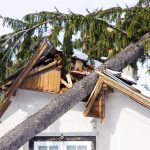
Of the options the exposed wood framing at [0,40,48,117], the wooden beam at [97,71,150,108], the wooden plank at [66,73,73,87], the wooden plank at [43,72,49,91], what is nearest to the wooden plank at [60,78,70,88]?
the wooden plank at [66,73,73,87]

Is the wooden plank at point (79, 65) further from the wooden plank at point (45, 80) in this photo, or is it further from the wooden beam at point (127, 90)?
the wooden beam at point (127, 90)

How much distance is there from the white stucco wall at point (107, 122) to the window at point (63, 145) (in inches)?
8.1

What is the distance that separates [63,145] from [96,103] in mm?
1311

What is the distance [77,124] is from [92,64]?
85.2 inches

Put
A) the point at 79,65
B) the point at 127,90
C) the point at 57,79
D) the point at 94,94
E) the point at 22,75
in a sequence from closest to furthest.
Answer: the point at 127,90 → the point at 94,94 → the point at 22,75 → the point at 57,79 → the point at 79,65

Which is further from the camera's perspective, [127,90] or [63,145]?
[63,145]

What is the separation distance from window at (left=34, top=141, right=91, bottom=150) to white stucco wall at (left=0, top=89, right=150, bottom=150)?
0.67ft

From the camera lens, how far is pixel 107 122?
10.7m

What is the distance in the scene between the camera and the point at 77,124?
11.0 metres

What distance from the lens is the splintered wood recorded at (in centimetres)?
1047

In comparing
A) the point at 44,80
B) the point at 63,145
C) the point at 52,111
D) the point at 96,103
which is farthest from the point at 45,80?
the point at 52,111

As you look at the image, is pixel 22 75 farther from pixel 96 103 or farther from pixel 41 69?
pixel 96 103

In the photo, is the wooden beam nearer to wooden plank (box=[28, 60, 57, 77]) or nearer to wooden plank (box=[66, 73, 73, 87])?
wooden plank (box=[66, 73, 73, 87])

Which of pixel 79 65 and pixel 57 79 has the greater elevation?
pixel 79 65
